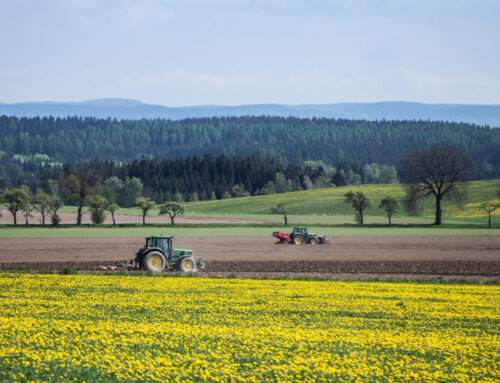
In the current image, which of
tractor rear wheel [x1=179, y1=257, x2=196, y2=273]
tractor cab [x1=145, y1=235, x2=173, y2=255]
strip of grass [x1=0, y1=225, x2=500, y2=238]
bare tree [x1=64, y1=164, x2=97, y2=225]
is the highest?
bare tree [x1=64, y1=164, x2=97, y2=225]

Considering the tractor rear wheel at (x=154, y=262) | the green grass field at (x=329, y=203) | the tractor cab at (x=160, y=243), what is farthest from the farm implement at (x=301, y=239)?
the green grass field at (x=329, y=203)

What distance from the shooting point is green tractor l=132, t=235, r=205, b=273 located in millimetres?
42375

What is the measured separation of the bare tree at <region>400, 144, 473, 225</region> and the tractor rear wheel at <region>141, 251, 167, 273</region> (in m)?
77.8

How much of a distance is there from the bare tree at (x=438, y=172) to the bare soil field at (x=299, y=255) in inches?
1253

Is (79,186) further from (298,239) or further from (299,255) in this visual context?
(299,255)

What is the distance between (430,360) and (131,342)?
8.07 metres

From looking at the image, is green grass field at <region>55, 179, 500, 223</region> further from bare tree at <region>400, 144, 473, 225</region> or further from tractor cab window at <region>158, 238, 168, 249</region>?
tractor cab window at <region>158, 238, 168, 249</region>

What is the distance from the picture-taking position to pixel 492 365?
16.0 metres

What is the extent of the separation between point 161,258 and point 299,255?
695 inches

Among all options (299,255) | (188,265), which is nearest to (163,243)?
(188,265)

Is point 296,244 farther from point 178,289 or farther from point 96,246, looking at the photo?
point 178,289

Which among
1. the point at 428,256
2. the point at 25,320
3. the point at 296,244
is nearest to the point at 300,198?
the point at 296,244

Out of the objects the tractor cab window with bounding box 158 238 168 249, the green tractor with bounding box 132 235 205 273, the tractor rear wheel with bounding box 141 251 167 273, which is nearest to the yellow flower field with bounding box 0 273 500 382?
the tractor rear wheel with bounding box 141 251 167 273

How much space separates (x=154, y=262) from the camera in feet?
140
